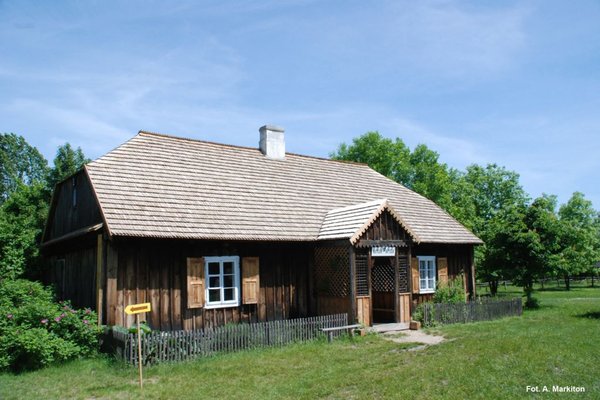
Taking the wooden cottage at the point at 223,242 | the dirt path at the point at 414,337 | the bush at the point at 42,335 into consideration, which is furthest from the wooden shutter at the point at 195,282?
the dirt path at the point at 414,337

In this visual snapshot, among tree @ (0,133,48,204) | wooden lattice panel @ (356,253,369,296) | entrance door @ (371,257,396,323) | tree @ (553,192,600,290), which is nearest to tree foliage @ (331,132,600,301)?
tree @ (553,192,600,290)

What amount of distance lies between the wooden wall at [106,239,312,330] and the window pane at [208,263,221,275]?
0.35 meters

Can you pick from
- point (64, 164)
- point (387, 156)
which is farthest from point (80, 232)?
point (387, 156)

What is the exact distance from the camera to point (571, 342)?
40.0ft

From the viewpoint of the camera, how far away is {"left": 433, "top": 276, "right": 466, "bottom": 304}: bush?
61.5 ft

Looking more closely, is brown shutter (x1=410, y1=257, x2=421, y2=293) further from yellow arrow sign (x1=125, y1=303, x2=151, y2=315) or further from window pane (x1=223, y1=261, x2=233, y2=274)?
yellow arrow sign (x1=125, y1=303, x2=151, y2=315)

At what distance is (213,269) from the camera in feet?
48.3

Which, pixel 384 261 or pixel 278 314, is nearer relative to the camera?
pixel 278 314

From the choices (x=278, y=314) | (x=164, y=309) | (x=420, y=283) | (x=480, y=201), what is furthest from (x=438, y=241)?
(x=480, y=201)

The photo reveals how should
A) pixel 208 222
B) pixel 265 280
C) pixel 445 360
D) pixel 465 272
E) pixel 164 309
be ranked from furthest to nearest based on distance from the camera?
pixel 465 272 < pixel 265 280 < pixel 208 222 < pixel 164 309 < pixel 445 360

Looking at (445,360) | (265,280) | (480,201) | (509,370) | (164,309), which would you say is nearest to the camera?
(509,370)

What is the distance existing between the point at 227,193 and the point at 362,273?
17.0 feet

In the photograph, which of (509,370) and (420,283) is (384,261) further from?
(509,370)

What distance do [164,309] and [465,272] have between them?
13.1 metres
